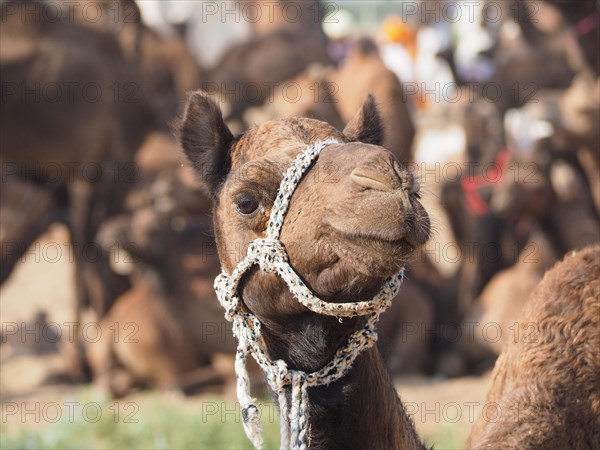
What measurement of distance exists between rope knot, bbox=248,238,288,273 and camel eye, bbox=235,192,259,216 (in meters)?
0.10

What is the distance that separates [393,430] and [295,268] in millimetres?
576

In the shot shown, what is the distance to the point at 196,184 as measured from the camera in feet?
25.0

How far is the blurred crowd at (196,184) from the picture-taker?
8383 mm

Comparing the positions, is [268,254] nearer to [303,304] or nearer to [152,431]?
[303,304]

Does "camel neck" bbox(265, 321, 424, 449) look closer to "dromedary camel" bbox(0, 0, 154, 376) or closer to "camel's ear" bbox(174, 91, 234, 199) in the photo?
"camel's ear" bbox(174, 91, 234, 199)

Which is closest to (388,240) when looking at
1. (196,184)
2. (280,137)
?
(280,137)

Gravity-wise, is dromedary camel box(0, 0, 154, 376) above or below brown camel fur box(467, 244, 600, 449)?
above

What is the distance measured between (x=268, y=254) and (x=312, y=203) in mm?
203

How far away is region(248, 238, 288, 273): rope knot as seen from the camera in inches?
108

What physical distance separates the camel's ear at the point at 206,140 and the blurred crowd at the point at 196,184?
14.0 feet

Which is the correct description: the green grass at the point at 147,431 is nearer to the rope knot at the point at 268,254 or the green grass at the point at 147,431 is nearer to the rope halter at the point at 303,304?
the rope halter at the point at 303,304

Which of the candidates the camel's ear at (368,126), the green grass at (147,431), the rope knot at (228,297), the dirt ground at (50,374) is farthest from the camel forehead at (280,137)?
the green grass at (147,431)

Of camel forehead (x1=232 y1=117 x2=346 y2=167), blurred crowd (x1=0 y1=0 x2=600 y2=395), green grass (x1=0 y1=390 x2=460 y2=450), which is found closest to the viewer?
camel forehead (x1=232 y1=117 x2=346 y2=167)

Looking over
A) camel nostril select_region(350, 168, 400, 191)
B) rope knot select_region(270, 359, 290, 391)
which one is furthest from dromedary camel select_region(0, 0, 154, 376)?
camel nostril select_region(350, 168, 400, 191)
